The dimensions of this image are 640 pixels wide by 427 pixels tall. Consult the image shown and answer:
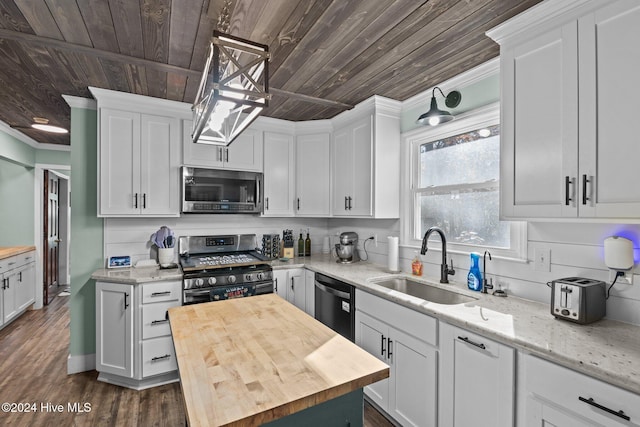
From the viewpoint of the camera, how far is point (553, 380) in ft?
4.05

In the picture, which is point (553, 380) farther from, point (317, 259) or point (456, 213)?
point (317, 259)

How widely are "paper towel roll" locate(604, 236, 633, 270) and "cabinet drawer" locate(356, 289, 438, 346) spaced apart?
86cm

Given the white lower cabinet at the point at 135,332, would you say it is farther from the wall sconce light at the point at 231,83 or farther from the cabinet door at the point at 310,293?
the wall sconce light at the point at 231,83

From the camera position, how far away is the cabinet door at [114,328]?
255cm

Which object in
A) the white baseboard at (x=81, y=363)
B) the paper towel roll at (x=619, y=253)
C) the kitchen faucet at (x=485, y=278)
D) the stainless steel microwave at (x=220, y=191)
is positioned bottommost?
the white baseboard at (x=81, y=363)

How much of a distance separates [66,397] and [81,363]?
46 cm

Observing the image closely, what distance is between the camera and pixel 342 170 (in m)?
3.30

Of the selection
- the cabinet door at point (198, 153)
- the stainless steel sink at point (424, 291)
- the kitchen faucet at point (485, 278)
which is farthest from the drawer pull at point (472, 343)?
the cabinet door at point (198, 153)

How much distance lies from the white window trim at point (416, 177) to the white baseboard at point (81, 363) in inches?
120

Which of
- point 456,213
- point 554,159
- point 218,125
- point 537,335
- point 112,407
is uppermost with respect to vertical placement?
point 218,125

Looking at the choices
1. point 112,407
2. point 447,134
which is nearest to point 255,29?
point 447,134

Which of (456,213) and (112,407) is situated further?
(456,213)

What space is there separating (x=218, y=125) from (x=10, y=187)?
474cm

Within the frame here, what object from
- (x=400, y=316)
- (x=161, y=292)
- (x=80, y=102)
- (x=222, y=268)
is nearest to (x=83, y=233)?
(x=161, y=292)
